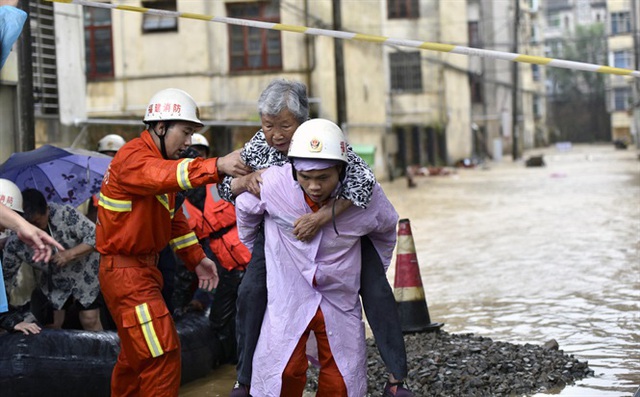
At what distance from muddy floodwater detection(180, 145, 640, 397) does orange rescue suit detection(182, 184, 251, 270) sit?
86 centimetres

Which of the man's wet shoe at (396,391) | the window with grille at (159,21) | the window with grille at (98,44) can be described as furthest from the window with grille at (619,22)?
the man's wet shoe at (396,391)

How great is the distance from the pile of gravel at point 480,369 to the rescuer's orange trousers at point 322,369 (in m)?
1.59

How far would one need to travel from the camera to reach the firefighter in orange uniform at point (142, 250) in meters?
5.75

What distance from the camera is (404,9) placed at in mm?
49281

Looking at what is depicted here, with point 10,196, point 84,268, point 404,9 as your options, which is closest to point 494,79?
point 404,9

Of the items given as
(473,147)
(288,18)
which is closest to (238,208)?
(288,18)

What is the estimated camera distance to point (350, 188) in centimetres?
501

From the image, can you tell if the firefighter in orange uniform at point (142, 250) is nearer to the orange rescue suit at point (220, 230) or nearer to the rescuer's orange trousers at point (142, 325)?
the rescuer's orange trousers at point (142, 325)

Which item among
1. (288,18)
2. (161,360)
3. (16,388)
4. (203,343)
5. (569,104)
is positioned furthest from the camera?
(569,104)

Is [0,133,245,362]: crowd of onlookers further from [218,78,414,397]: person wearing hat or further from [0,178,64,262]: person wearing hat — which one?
[0,178,64,262]: person wearing hat

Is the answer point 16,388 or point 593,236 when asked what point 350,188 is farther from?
point 593,236

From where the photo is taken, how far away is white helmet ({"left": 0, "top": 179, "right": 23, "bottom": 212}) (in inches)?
270

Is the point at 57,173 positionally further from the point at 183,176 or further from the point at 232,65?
the point at 232,65

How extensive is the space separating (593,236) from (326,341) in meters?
11.6
